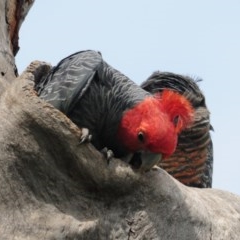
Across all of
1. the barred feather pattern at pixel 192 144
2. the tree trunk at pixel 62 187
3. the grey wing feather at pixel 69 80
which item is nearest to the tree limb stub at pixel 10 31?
the grey wing feather at pixel 69 80

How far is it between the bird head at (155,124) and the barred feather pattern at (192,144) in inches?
59.5

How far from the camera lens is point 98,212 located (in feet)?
12.6

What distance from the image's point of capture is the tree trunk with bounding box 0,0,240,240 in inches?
148

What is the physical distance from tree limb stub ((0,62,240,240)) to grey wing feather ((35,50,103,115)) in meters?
0.40

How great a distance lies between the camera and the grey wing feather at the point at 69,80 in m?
4.30

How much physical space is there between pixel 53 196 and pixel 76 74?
894 millimetres

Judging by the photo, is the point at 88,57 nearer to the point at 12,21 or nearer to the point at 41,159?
→ the point at 12,21

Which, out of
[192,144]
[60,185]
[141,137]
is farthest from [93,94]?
[192,144]

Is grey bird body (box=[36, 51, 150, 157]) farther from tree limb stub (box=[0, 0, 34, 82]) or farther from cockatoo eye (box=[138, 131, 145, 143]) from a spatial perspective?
tree limb stub (box=[0, 0, 34, 82])

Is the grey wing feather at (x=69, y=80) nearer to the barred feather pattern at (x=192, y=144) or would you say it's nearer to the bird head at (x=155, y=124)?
the bird head at (x=155, y=124)

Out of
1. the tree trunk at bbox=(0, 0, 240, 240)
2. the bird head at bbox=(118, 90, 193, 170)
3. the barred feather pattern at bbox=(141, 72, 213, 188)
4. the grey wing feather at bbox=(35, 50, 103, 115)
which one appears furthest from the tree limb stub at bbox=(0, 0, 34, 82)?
the barred feather pattern at bbox=(141, 72, 213, 188)

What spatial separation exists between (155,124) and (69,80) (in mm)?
585

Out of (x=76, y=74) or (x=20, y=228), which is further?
(x=76, y=74)

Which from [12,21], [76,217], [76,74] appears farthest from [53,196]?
[12,21]
